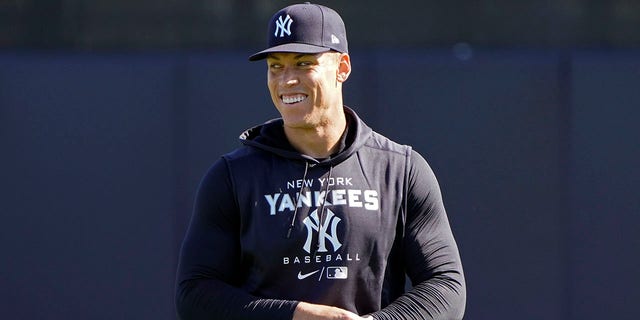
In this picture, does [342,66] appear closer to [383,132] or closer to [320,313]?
[320,313]

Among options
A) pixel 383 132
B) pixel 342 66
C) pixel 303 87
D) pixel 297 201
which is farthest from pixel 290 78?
pixel 383 132

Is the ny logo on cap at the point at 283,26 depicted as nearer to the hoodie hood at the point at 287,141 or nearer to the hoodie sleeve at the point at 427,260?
the hoodie hood at the point at 287,141

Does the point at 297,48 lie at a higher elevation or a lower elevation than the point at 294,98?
higher

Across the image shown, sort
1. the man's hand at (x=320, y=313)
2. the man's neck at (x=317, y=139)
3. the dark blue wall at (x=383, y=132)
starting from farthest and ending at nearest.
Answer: the dark blue wall at (x=383, y=132) → the man's neck at (x=317, y=139) → the man's hand at (x=320, y=313)

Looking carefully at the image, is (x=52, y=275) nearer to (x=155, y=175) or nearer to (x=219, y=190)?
(x=155, y=175)

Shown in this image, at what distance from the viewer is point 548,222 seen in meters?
4.86

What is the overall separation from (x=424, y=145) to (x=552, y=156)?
561mm

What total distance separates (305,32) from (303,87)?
5.2 inches

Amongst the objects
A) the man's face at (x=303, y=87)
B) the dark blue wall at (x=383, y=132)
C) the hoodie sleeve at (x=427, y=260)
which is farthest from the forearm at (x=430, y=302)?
the dark blue wall at (x=383, y=132)

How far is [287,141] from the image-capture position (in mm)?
2727

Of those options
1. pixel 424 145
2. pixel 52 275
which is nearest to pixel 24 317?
pixel 52 275

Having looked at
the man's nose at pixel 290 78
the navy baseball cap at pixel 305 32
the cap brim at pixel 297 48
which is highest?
the navy baseball cap at pixel 305 32

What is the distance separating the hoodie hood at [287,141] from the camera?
2672 millimetres

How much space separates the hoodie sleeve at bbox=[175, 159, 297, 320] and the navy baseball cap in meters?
0.34
